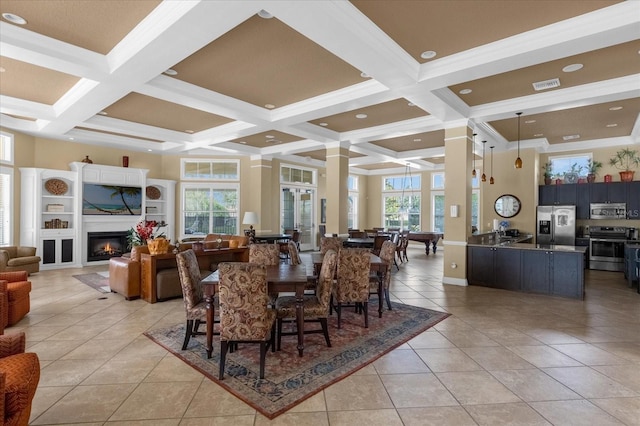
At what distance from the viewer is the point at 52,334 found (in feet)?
12.7

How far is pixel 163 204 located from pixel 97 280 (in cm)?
374

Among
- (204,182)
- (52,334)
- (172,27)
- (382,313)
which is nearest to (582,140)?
(382,313)

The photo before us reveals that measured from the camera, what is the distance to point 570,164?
9172 mm

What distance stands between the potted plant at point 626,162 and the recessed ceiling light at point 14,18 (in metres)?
11.3

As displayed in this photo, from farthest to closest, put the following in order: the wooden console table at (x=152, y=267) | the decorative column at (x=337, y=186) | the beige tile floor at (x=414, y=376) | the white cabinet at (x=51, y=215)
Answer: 1. the decorative column at (x=337, y=186)
2. the white cabinet at (x=51, y=215)
3. the wooden console table at (x=152, y=267)
4. the beige tile floor at (x=414, y=376)

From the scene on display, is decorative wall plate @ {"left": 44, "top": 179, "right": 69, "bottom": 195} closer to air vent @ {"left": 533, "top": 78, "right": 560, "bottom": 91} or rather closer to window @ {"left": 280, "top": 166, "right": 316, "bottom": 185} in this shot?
window @ {"left": 280, "top": 166, "right": 316, "bottom": 185}

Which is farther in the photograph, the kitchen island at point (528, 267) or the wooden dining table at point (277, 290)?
the kitchen island at point (528, 267)

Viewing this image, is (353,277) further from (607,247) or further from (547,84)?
(607,247)

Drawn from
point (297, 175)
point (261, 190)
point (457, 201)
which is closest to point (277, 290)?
point (457, 201)

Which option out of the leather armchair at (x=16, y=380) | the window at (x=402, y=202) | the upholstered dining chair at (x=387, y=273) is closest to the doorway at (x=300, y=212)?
the window at (x=402, y=202)

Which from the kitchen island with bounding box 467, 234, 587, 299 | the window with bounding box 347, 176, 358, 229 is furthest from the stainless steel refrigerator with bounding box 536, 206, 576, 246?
the window with bounding box 347, 176, 358, 229

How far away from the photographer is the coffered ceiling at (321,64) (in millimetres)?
3166

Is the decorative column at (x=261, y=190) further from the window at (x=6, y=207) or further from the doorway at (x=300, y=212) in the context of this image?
the window at (x=6, y=207)

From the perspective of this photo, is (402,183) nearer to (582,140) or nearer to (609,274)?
(582,140)
